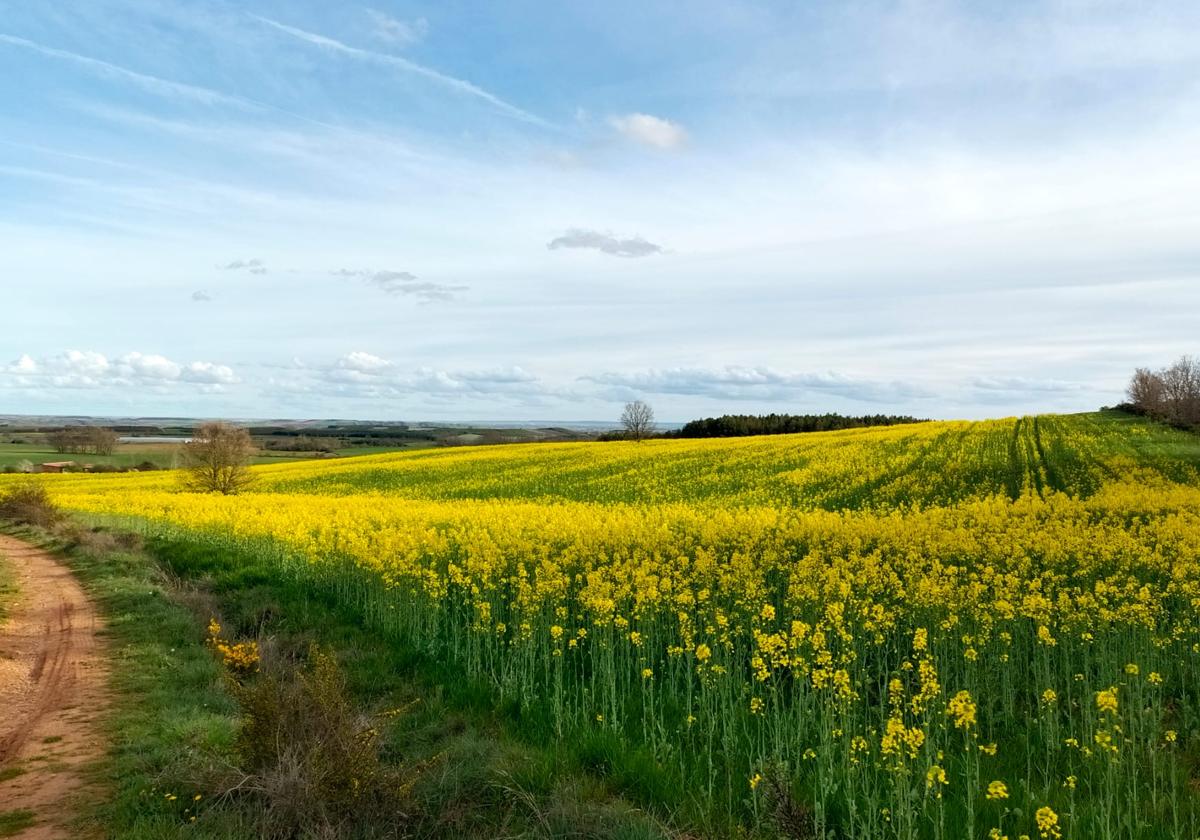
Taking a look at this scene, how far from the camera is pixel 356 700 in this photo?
9.55m

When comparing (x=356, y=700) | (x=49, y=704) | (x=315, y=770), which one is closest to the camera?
(x=315, y=770)

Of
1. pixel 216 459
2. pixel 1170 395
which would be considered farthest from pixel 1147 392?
pixel 216 459

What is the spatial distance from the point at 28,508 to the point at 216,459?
1420 cm

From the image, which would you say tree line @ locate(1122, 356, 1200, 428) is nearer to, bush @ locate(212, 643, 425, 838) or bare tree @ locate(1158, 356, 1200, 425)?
bare tree @ locate(1158, 356, 1200, 425)

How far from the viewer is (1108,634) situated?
10.4m

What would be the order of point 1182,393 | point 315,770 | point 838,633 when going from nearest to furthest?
point 315,770 → point 838,633 → point 1182,393

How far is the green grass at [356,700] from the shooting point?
6066 mm

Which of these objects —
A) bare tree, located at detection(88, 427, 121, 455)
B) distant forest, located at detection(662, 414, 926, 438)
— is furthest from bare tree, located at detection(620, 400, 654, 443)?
bare tree, located at detection(88, 427, 121, 455)

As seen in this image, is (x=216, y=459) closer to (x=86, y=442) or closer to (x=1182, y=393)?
(x=86, y=442)

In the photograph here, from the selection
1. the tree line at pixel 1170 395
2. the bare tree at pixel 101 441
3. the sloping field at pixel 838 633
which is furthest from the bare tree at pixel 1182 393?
the bare tree at pixel 101 441

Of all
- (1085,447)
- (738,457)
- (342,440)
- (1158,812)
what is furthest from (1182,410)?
(342,440)

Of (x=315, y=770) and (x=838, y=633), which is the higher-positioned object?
(x=838, y=633)

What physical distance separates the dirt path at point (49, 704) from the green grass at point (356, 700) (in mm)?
227

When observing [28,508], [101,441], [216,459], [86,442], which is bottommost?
[28,508]
